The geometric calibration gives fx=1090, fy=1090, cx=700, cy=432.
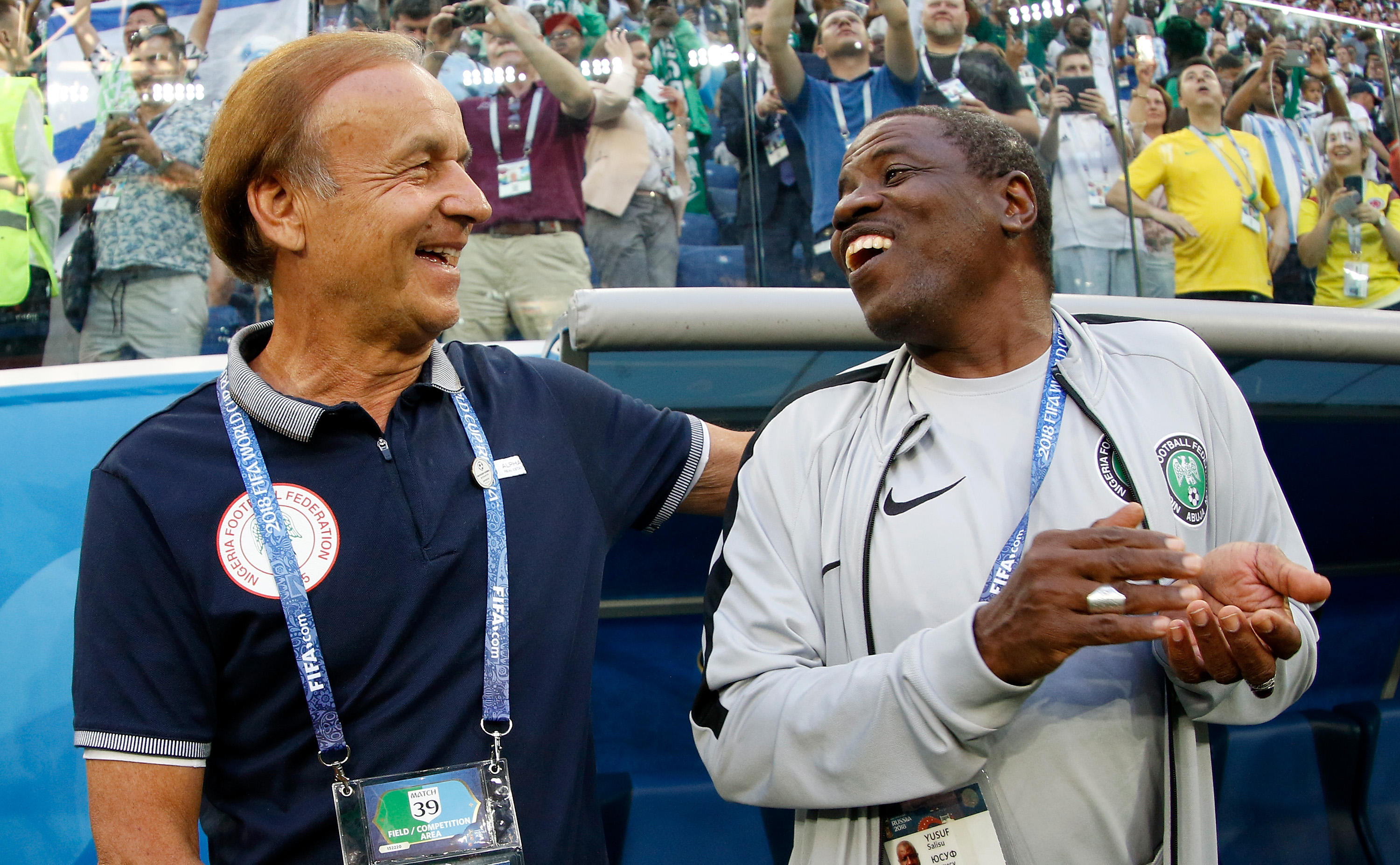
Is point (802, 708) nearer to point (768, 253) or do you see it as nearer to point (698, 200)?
point (768, 253)

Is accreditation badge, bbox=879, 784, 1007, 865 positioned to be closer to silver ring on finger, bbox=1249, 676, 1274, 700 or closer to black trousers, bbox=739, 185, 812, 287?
silver ring on finger, bbox=1249, 676, 1274, 700

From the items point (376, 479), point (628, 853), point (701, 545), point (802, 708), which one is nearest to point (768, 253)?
point (701, 545)

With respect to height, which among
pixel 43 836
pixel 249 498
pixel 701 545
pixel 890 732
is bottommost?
pixel 43 836

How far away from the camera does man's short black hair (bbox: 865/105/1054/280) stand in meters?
1.78

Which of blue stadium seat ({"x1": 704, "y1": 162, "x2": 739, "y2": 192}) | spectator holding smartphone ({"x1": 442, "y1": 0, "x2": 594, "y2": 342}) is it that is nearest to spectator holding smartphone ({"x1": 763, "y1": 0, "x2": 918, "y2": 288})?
blue stadium seat ({"x1": 704, "y1": 162, "x2": 739, "y2": 192})

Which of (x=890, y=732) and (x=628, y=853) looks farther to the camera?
(x=628, y=853)

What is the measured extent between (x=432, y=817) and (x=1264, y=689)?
1131mm

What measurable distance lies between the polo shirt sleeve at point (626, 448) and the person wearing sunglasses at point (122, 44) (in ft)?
9.03

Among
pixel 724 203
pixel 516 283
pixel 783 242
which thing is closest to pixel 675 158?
pixel 724 203

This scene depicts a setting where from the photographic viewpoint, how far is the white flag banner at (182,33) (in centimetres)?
383

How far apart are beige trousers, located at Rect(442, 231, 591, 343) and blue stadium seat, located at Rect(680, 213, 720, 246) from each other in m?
0.37

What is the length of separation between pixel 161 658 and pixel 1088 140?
3917 mm

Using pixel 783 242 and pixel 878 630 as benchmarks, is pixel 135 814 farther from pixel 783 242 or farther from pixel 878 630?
pixel 783 242

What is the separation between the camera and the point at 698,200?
13.2ft
